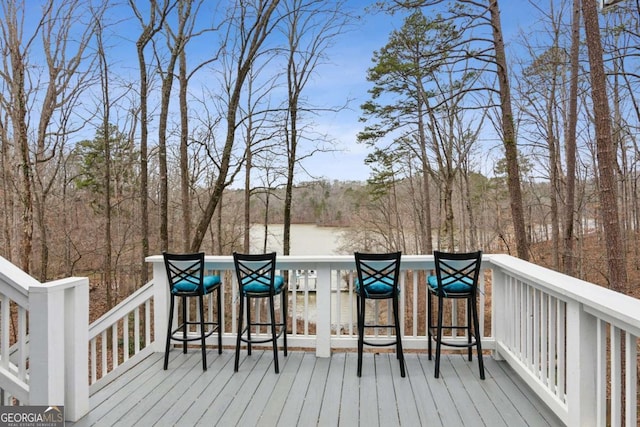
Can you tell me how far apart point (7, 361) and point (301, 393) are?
1919 millimetres

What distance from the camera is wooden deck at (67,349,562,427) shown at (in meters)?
2.49

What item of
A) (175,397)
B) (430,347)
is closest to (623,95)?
(430,347)

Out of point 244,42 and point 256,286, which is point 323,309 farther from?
point 244,42

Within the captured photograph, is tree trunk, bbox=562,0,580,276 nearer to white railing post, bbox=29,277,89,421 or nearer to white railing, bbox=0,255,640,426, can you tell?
white railing, bbox=0,255,640,426

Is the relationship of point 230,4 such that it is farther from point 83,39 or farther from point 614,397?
point 614,397

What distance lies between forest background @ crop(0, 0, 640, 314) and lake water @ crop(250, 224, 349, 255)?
0.53 metres

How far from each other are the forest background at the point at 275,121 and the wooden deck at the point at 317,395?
102 inches

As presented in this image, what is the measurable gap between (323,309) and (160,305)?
1.68 m

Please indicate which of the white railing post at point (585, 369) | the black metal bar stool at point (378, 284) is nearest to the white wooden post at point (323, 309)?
the black metal bar stool at point (378, 284)

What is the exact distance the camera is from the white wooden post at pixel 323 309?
12.0 feet

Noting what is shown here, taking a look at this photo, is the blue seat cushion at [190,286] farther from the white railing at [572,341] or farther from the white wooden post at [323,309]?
the white railing at [572,341]

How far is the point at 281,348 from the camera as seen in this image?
3861 mm

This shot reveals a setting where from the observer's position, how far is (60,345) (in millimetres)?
2252

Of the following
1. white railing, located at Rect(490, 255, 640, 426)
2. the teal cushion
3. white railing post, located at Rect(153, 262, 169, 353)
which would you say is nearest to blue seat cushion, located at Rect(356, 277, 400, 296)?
the teal cushion
